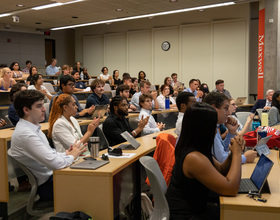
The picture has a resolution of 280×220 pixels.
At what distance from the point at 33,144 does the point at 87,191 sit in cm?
55

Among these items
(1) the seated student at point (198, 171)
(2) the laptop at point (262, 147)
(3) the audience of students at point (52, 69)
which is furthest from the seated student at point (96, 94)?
(3) the audience of students at point (52, 69)

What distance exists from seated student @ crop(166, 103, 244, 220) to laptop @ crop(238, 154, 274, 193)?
0.43ft

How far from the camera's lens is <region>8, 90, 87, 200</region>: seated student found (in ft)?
7.64

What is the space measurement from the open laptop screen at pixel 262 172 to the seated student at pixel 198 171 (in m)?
0.15

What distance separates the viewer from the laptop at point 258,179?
1741 millimetres

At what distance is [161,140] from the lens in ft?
8.13

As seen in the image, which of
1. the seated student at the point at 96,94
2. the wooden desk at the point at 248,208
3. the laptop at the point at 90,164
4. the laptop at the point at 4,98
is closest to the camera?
the wooden desk at the point at 248,208

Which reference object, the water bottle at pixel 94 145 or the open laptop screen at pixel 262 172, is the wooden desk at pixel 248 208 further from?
the water bottle at pixel 94 145

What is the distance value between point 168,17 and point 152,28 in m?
0.78

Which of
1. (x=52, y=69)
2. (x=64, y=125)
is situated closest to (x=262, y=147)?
(x=64, y=125)

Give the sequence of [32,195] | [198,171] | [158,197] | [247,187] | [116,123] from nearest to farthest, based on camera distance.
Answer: [198,171] < [247,187] < [158,197] < [32,195] < [116,123]

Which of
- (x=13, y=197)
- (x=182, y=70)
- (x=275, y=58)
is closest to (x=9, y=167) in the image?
(x=13, y=197)

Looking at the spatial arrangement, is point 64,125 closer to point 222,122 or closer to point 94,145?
point 94,145

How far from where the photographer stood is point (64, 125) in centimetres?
292
